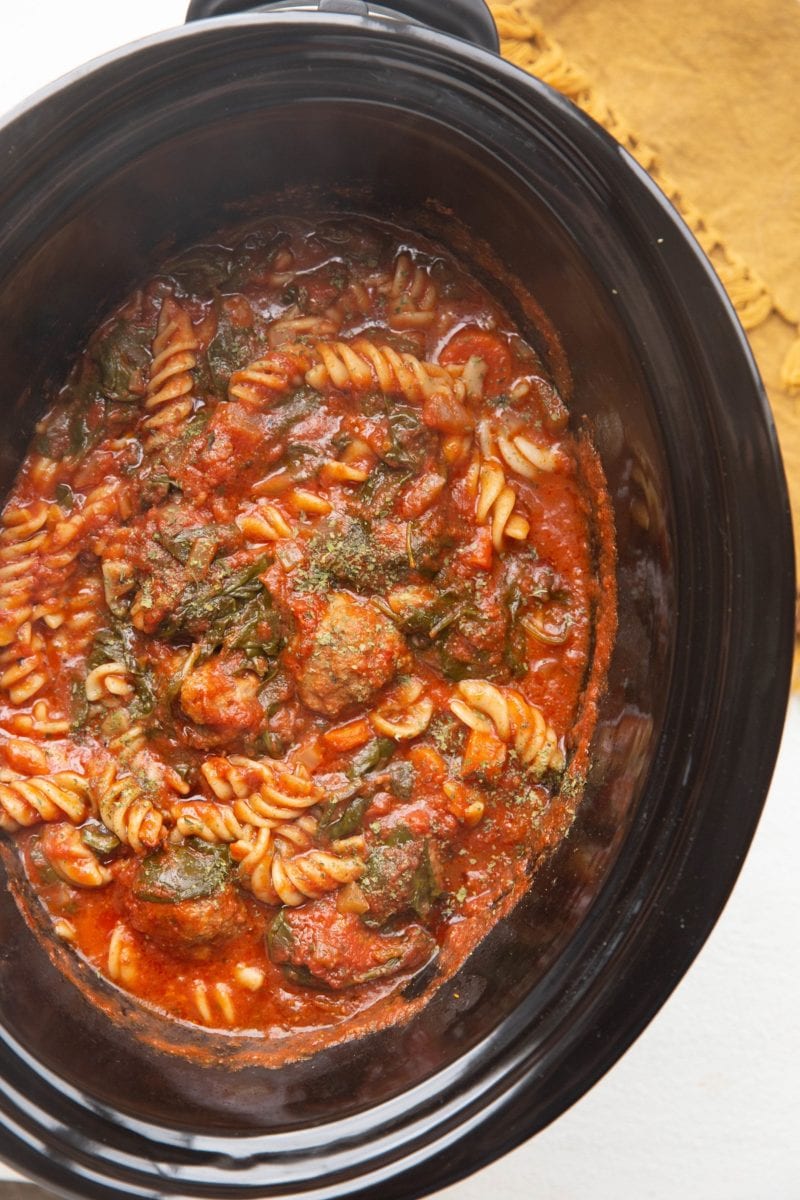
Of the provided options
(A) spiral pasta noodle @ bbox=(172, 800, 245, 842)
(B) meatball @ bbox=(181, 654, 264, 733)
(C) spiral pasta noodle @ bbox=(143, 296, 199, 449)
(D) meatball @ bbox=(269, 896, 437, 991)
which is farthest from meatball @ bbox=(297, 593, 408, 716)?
(C) spiral pasta noodle @ bbox=(143, 296, 199, 449)

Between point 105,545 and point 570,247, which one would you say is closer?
point 570,247

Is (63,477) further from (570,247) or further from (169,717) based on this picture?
(570,247)

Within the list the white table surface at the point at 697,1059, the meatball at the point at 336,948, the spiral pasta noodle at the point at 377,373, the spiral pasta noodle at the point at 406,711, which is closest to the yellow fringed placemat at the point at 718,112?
the white table surface at the point at 697,1059

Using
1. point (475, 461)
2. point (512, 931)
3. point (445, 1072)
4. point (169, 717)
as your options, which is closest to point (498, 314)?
point (475, 461)

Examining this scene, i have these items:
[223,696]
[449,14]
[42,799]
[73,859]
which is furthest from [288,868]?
[449,14]

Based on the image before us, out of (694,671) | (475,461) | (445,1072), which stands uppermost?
(475,461)
